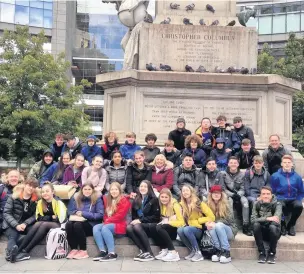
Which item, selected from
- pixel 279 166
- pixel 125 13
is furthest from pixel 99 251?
pixel 125 13

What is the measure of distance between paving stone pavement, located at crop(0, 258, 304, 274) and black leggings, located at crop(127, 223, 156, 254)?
0.29 meters

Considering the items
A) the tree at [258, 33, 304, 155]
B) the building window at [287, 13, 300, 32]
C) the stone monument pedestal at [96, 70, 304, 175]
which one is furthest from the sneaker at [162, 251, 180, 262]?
the building window at [287, 13, 300, 32]

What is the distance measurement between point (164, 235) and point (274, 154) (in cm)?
328

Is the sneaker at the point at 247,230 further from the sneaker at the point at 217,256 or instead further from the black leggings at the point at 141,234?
the black leggings at the point at 141,234

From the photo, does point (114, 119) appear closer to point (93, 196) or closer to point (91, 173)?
point (91, 173)

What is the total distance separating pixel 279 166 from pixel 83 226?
4.23 metres

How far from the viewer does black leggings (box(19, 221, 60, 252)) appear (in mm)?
7398

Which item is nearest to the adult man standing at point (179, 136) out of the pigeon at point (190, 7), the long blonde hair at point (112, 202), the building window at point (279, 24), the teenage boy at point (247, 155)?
the teenage boy at point (247, 155)

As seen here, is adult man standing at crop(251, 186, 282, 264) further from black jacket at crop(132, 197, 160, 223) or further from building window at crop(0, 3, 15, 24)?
building window at crop(0, 3, 15, 24)

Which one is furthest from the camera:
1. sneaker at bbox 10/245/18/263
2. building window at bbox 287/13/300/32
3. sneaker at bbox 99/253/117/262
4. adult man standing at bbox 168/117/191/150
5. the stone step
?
building window at bbox 287/13/300/32

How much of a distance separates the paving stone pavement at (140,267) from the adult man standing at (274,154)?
264cm

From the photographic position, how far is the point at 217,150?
9.64m

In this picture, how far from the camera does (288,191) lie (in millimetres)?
8242

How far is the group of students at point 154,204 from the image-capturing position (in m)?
7.41
